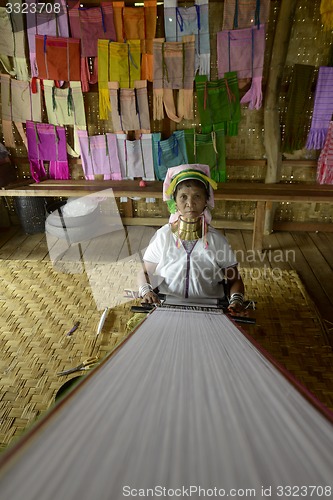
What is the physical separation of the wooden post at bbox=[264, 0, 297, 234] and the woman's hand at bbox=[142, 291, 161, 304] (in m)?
2.58

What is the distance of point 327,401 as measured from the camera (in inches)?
61.9

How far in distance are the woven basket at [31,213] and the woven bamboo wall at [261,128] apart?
387 mm

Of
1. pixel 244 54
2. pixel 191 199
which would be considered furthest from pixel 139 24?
pixel 191 199

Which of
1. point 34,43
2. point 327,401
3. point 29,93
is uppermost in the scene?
point 34,43

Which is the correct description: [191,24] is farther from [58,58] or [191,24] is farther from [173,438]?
[173,438]

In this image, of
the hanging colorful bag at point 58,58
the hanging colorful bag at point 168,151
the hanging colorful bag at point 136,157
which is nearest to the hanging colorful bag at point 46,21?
the hanging colorful bag at point 58,58

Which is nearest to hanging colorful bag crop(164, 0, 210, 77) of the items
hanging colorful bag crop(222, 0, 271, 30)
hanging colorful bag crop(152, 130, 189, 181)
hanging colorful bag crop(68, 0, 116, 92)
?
hanging colorful bag crop(222, 0, 271, 30)

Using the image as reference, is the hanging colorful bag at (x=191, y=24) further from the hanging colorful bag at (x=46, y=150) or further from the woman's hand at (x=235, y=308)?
the woman's hand at (x=235, y=308)

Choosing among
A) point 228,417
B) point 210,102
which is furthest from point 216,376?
point 210,102

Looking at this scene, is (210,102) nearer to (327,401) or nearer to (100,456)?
(327,401)

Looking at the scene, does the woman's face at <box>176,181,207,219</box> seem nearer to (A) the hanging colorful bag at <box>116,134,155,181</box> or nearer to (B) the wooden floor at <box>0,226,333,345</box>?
(B) the wooden floor at <box>0,226,333,345</box>

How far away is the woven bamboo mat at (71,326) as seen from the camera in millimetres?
1663

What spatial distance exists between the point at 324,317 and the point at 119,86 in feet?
9.66

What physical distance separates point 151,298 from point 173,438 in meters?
1.08
